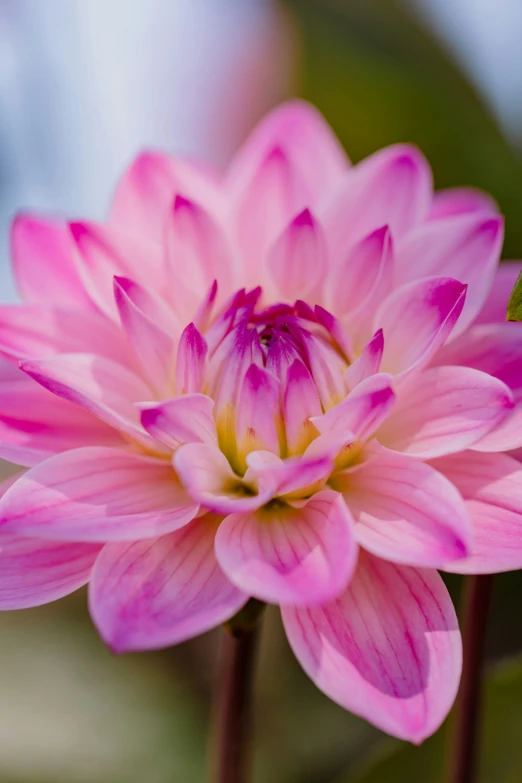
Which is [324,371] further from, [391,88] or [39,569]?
[391,88]

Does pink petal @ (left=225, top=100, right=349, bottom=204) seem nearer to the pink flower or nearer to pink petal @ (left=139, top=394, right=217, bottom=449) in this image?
the pink flower

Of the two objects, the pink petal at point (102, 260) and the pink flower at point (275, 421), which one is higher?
the pink petal at point (102, 260)

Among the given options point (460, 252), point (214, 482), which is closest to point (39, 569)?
point (214, 482)

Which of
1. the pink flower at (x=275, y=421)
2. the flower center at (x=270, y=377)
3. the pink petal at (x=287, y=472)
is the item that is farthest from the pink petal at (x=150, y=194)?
the pink petal at (x=287, y=472)

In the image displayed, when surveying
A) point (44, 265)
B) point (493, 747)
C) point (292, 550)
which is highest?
point (44, 265)

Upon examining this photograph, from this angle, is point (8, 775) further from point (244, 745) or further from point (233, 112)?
point (233, 112)

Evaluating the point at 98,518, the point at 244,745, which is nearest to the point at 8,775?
the point at 244,745

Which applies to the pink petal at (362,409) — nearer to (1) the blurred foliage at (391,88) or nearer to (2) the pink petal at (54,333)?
(2) the pink petal at (54,333)
